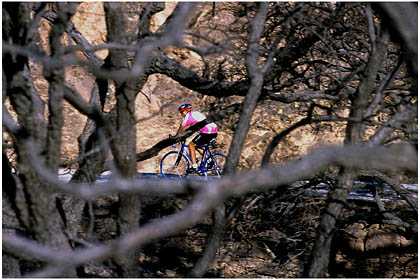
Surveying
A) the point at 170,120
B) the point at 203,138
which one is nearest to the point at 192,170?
the point at 203,138

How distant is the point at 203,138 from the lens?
30.6ft

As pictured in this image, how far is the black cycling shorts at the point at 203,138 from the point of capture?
927cm

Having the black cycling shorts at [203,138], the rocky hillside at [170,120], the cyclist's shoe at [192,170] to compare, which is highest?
the rocky hillside at [170,120]

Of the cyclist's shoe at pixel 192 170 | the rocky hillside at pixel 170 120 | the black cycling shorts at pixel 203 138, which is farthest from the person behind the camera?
the rocky hillside at pixel 170 120

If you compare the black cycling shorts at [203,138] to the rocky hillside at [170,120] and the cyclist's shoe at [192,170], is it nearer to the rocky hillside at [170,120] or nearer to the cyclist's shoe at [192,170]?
the cyclist's shoe at [192,170]

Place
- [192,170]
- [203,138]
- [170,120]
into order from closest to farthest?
1. [203,138]
2. [192,170]
3. [170,120]

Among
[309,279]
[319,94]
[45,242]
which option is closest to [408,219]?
[319,94]

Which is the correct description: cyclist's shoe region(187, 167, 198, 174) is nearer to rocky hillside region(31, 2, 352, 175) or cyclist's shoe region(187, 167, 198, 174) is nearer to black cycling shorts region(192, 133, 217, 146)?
black cycling shorts region(192, 133, 217, 146)

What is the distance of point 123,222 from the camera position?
14.9 ft

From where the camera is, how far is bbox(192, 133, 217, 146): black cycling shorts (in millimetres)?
9271

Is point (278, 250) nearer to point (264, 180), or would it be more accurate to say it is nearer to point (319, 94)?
point (319, 94)

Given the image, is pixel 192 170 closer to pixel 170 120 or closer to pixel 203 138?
pixel 203 138

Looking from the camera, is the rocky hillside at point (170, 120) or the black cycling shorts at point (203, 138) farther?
the rocky hillside at point (170, 120)

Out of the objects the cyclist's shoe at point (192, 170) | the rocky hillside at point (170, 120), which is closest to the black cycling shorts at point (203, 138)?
the cyclist's shoe at point (192, 170)
